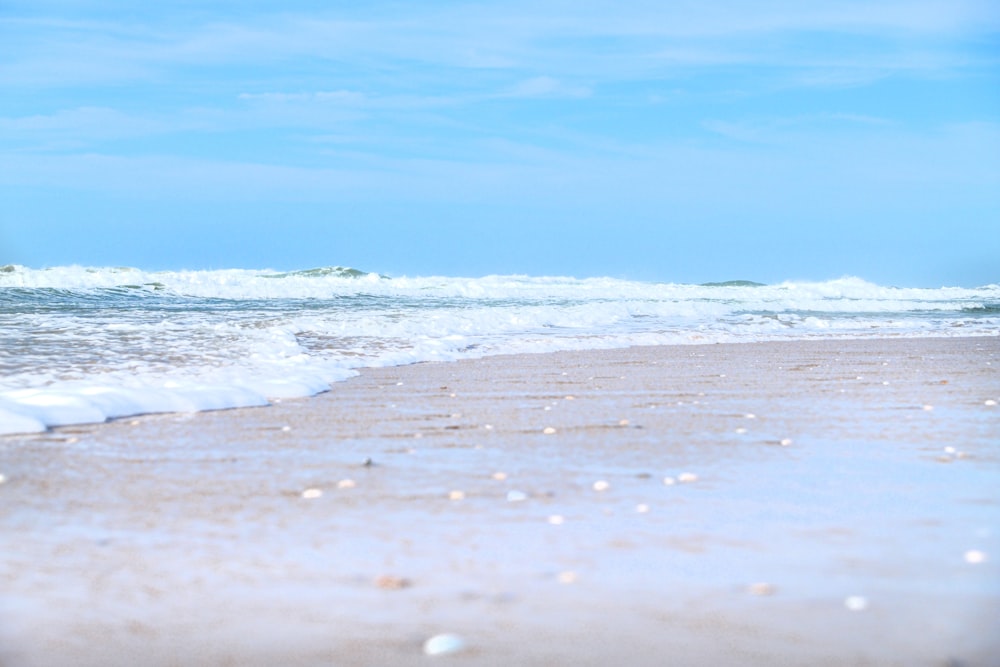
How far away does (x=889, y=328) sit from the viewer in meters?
17.2

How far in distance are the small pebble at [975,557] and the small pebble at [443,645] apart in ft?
4.50

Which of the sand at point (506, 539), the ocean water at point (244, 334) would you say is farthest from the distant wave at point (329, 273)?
the sand at point (506, 539)

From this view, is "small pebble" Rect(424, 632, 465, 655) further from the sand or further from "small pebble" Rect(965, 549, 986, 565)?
"small pebble" Rect(965, 549, 986, 565)

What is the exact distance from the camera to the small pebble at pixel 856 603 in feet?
7.34

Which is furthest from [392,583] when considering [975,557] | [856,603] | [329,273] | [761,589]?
[329,273]

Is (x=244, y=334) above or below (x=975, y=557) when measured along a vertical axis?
above

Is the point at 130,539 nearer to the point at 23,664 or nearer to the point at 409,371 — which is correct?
the point at 23,664

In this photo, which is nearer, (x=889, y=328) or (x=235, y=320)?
(x=235, y=320)

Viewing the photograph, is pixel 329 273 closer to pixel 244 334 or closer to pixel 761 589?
pixel 244 334

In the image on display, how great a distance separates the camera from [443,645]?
2.04 meters

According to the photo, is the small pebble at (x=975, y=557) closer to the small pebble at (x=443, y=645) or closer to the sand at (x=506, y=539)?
the sand at (x=506, y=539)

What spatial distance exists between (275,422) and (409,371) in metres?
3.37

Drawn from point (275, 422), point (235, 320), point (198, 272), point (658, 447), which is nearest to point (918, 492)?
point (658, 447)

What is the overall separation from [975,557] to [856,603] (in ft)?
1.81
